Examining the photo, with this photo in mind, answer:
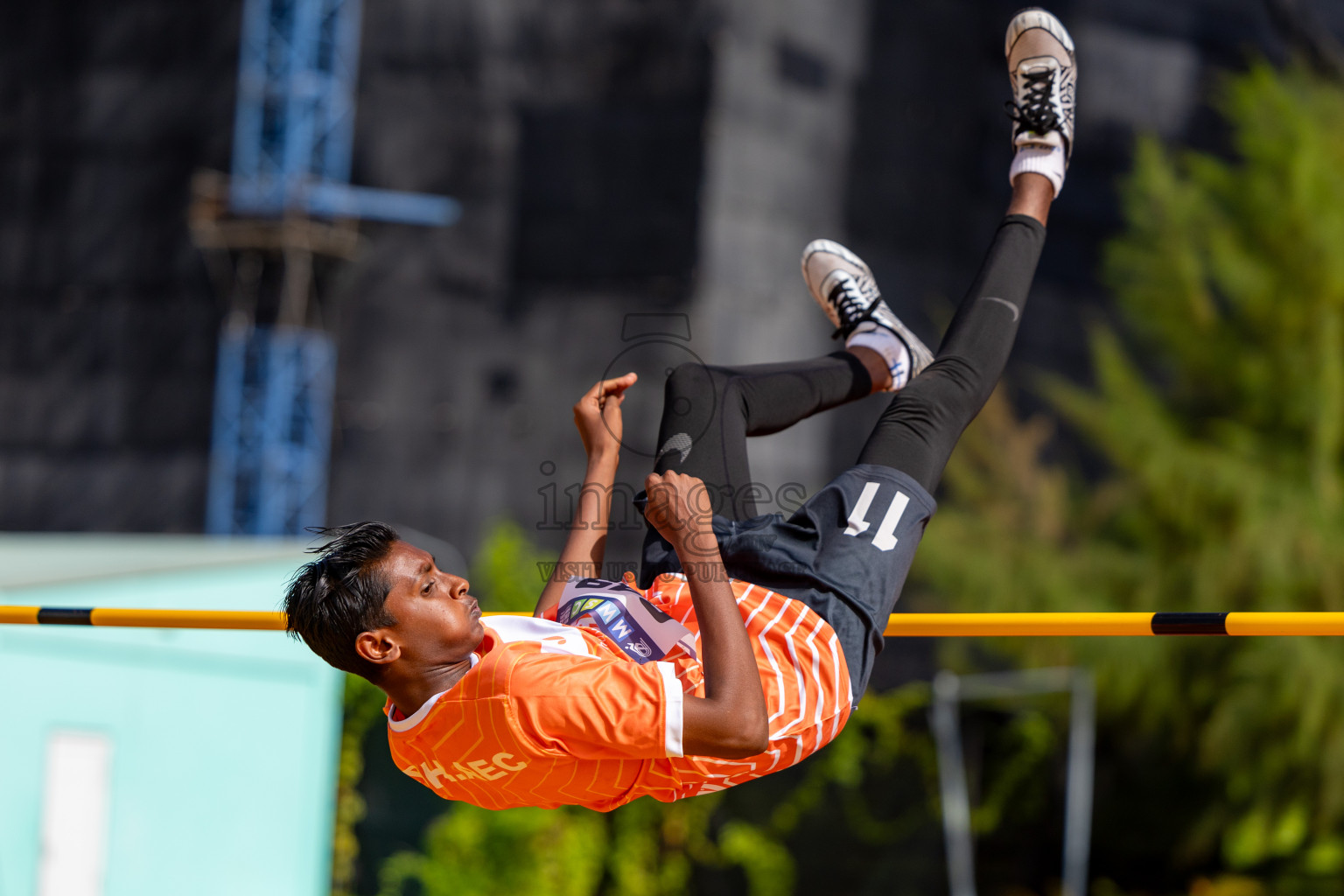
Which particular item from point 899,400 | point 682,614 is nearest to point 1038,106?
point 899,400

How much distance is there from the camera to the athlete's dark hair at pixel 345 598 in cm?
199

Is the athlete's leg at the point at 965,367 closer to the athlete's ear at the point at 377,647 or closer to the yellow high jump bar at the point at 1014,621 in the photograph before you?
the yellow high jump bar at the point at 1014,621

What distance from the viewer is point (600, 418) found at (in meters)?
2.57

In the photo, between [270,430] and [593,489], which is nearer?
[593,489]

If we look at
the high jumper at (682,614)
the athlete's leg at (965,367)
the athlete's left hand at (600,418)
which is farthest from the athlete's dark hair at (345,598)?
the athlete's leg at (965,367)

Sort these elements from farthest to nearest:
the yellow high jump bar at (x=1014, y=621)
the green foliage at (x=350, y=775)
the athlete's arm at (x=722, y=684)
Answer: the green foliage at (x=350, y=775) → the yellow high jump bar at (x=1014, y=621) → the athlete's arm at (x=722, y=684)

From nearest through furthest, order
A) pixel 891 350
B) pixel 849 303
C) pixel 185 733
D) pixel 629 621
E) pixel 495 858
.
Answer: pixel 629 621
pixel 891 350
pixel 849 303
pixel 185 733
pixel 495 858

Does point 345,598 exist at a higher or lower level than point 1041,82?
lower

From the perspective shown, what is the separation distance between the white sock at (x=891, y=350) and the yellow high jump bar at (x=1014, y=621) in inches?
19.7

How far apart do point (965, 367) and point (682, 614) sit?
681 millimetres

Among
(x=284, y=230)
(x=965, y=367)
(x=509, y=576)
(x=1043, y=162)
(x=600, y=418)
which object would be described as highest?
(x=284, y=230)

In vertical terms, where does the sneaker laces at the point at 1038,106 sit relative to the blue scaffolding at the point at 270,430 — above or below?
above

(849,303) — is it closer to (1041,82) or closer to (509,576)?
(1041,82)

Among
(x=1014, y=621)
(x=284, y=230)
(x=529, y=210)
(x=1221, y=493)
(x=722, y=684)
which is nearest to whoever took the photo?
(x=722, y=684)
